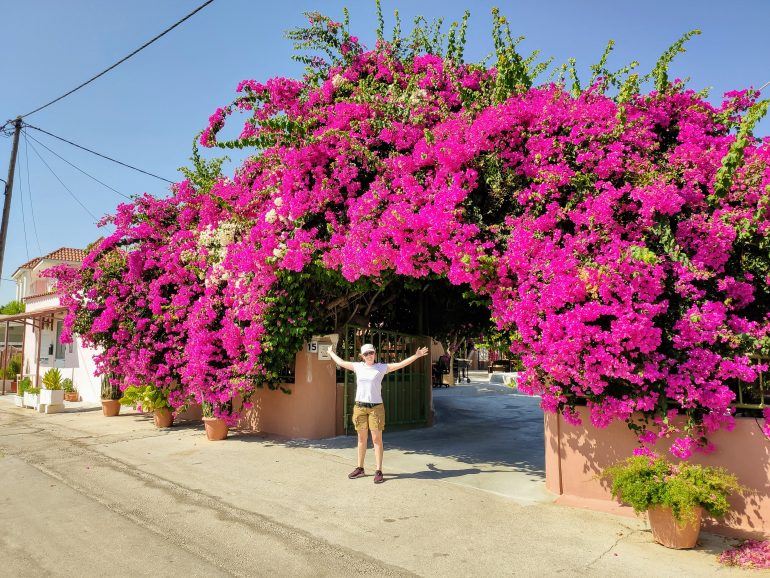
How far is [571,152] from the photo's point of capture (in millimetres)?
6637

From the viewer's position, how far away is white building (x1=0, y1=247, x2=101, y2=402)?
19281 millimetres

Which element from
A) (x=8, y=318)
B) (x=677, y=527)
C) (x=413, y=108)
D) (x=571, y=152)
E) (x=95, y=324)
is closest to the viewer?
(x=677, y=527)

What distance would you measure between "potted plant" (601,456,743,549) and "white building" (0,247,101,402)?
12.0 m

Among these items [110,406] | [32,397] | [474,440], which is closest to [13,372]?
[32,397]

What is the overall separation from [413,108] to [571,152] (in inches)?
110

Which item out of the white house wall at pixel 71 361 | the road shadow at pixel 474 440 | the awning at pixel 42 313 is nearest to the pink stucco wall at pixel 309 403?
the road shadow at pixel 474 440

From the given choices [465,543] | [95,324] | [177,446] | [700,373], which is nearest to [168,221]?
[95,324]

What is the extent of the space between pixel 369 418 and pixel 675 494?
150 inches

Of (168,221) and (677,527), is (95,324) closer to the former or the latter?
(168,221)

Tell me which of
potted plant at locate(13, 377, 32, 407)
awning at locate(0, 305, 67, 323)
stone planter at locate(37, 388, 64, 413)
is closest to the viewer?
stone planter at locate(37, 388, 64, 413)

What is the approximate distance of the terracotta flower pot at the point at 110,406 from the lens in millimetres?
14656

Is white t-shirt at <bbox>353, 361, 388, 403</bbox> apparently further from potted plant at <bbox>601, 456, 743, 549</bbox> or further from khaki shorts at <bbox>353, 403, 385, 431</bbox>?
potted plant at <bbox>601, 456, 743, 549</bbox>

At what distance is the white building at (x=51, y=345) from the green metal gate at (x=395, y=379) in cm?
641

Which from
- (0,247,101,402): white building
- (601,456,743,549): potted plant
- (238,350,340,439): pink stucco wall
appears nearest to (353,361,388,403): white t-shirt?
(238,350,340,439): pink stucco wall
